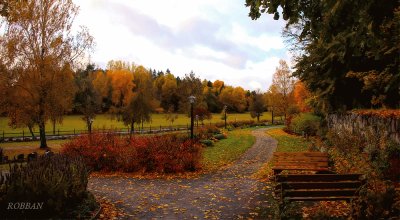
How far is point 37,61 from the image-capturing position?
82.7 ft

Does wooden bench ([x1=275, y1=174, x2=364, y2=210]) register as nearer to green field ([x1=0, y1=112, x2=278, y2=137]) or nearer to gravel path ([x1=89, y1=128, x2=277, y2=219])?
gravel path ([x1=89, y1=128, x2=277, y2=219])

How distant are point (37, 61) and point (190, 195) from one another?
19566mm

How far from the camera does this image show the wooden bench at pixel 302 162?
1162cm

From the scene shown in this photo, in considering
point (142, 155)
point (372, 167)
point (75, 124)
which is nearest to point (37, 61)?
point (142, 155)

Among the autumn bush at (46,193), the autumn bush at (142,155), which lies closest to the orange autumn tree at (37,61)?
the autumn bush at (142,155)

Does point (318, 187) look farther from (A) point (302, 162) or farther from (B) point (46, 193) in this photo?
(B) point (46, 193)

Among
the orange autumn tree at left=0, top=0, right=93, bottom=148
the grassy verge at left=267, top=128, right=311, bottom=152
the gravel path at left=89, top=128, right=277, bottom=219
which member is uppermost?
the orange autumn tree at left=0, top=0, right=93, bottom=148

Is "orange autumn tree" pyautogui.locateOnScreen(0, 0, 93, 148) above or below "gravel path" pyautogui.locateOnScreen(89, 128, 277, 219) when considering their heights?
above

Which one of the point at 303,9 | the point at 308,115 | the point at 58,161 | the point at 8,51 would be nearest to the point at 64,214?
the point at 58,161

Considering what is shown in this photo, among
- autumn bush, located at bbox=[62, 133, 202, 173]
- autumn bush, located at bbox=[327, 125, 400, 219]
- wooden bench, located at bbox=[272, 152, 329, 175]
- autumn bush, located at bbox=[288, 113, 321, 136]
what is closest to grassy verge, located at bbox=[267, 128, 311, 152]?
autumn bush, located at bbox=[288, 113, 321, 136]

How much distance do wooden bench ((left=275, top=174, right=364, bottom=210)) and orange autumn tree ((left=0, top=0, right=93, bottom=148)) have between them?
21843 millimetres

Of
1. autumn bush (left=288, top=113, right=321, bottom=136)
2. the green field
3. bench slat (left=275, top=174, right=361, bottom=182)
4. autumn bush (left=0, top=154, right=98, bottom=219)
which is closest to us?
autumn bush (left=0, top=154, right=98, bottom=219)

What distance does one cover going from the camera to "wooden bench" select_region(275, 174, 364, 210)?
7.97 m

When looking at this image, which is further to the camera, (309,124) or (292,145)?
(309,124)
